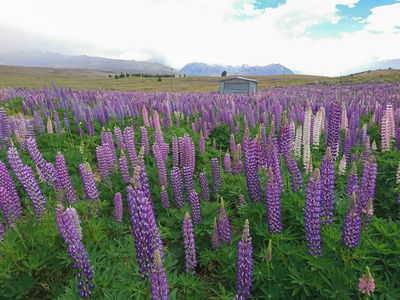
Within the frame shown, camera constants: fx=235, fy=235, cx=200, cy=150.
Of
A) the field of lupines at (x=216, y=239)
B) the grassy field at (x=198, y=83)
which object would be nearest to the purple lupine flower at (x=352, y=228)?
the field of lupines at (x=216, y=239)

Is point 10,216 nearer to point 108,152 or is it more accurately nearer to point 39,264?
point 39,264

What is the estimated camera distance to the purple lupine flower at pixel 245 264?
7.39 feet

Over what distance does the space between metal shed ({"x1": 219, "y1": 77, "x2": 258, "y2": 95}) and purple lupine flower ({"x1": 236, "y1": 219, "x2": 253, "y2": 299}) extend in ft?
91.7

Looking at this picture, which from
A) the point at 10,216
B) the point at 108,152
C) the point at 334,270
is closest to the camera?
the point at 334,270

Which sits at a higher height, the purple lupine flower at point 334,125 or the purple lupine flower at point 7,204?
the purple lupine flower at point 334,125

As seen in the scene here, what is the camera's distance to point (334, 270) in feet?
7.95

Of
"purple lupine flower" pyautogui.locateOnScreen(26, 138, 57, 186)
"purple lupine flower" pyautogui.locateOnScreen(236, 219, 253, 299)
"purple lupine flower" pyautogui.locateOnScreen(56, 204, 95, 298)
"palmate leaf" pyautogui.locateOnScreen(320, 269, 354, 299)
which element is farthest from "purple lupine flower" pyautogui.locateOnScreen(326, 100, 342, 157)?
"purple lupine flower" pyautogui.locateOnScreen(26, 138, 57, 186)

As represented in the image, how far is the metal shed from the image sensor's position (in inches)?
1162

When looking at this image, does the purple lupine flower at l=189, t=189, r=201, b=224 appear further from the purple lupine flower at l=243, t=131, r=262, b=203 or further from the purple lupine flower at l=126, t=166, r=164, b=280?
the purple lupine flower at l=126, t=166, r=164, b=280

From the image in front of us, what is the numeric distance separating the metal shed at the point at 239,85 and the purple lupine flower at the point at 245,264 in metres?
28.0

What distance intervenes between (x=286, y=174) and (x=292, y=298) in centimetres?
183

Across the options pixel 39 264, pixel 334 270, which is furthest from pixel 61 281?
pixel 334 270

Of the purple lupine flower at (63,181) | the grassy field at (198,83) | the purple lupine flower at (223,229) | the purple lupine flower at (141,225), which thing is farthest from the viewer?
the grassy field at (198,83)

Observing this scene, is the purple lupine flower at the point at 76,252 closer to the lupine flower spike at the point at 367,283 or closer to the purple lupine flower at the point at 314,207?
the purple lupine flower at the point at 314,207
